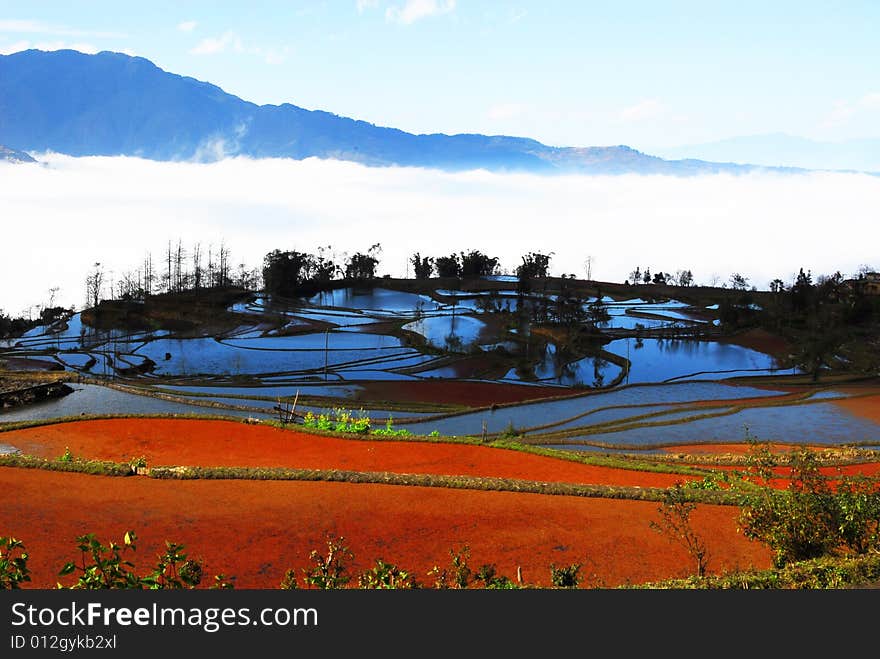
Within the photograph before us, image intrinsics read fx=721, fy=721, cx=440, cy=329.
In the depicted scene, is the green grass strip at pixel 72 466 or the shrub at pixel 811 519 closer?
the shrub at pixel 811 519

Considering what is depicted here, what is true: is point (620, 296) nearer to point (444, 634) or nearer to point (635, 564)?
point (635, 564)

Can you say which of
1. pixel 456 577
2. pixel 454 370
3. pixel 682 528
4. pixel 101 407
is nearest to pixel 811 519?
pixel 682 528

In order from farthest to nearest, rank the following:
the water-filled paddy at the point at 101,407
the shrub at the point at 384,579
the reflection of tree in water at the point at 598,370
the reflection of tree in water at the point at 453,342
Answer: the reflection of tree in water at the point at 453,342 < the reflection of tree in water at the point at 598,370 < the water-filled paddy at the point at 101,407 < the shrub at the point at 384,579

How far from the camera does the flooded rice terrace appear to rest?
29641 millimetres

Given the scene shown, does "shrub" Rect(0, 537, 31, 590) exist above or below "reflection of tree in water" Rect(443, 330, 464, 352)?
above

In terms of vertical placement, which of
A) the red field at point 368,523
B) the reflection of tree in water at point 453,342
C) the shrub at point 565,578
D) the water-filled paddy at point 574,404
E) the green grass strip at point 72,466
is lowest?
the water-filled paddy at point 574,404

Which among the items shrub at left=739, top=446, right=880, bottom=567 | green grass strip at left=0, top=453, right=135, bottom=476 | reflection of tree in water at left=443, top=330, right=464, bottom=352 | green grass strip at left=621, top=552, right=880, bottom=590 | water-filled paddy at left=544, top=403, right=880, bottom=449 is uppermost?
shrub at left=739, top=446, right=880, bottom=567

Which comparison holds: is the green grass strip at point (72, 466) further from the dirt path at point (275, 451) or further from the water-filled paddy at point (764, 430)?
the water-filled paddy at point (764, 430)

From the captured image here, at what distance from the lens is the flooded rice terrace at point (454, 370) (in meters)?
29.6

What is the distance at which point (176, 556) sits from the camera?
7.09m

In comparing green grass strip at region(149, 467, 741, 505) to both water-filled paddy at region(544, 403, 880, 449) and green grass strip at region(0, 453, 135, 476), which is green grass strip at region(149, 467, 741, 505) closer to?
green grass strip at region(0, 453, 135, 476)

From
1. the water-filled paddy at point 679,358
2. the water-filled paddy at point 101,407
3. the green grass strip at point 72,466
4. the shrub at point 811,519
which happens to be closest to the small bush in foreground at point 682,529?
the shrub at point 811,519

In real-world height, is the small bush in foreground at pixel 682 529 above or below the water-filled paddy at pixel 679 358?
above

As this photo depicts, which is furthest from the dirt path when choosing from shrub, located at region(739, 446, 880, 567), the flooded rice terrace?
shrub, located at region(739, 446, 880, 567)
